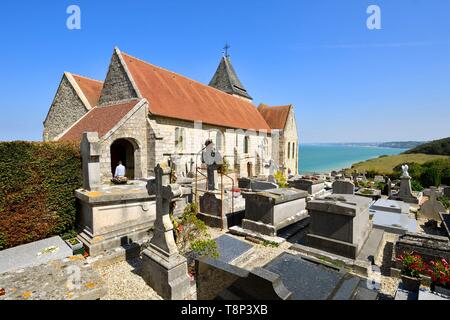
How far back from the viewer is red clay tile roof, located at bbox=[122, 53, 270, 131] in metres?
13.4

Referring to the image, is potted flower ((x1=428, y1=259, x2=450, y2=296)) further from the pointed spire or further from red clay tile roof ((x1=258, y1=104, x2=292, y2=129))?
the pointed spire

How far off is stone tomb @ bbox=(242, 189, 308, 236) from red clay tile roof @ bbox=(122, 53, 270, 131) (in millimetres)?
7845

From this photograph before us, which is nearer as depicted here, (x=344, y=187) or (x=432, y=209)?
(x=432, y=209)

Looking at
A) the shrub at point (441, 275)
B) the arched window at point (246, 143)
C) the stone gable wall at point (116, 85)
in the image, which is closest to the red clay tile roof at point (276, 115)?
the arched window at point (246, 143)

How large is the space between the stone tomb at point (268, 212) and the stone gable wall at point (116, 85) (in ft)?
30.3

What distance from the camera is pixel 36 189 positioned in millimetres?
5809

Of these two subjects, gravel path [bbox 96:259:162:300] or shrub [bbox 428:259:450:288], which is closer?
shrub [bbox 428:259:450:288]

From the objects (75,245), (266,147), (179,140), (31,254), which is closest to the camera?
(31,254)

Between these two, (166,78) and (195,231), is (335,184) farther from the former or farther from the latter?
(166,78)

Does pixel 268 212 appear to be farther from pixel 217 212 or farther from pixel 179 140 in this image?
pixel 179 140

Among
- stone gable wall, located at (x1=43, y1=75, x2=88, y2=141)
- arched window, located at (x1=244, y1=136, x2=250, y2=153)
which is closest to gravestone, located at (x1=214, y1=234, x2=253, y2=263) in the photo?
stone gable wall, located at (x1=43, y1=75, x2=88, y2=141)

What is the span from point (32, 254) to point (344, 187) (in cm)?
1104

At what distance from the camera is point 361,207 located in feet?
19.5

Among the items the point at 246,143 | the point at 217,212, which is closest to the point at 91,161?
the point at 217,212
